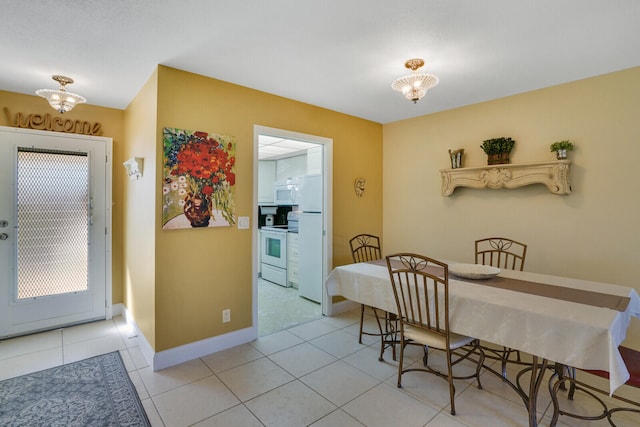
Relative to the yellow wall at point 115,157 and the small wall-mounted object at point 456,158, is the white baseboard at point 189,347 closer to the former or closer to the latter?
the yellow wall at point 115,157

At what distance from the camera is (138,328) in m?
3.04

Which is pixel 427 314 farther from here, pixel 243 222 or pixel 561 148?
pixel 561 148

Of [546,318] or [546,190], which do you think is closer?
[546,318]

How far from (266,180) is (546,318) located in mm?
5571

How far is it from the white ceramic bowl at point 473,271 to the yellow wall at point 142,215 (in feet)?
8.33

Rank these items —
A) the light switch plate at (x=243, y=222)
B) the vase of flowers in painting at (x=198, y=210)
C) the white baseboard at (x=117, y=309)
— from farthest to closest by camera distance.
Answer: the white baseboard at (x=117, y=309) → the light switch plate at (x=243, y=222) → the vase of flowers in painting at (x=198, y=210)

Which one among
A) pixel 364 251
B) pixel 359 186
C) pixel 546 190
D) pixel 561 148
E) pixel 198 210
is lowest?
pixel 364 251

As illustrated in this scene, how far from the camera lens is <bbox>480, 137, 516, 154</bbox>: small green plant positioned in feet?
10.4

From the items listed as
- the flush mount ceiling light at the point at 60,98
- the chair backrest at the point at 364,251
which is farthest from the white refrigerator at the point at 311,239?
the flush mount ceiling light at the point at 60,98

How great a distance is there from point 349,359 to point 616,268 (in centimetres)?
248

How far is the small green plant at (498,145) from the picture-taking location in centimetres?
316

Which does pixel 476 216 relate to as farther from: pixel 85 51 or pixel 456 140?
pixel 85 51

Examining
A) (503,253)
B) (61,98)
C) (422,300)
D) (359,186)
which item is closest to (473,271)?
(422,300)

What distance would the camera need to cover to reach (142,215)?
286cm
